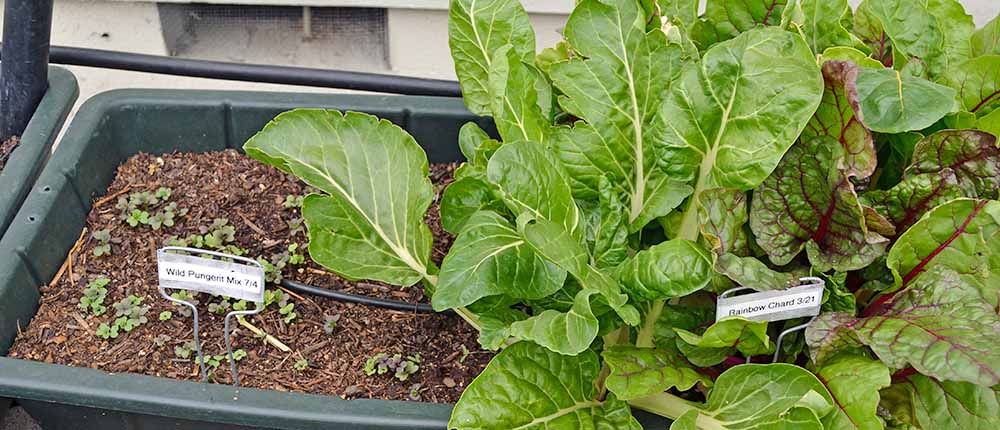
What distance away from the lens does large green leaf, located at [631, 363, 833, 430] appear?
91 centimetres

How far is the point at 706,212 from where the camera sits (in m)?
0.96

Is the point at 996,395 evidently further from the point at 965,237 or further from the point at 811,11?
the point at 811,11

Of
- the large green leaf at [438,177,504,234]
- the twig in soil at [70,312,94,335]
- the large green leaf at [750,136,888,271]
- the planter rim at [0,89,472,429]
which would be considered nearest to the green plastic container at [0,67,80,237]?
the twig in soil at [70,312,94,335]

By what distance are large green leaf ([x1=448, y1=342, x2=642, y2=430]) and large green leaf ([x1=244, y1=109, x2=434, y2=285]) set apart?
0.61 ft

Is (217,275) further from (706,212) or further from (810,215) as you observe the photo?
(810,215)

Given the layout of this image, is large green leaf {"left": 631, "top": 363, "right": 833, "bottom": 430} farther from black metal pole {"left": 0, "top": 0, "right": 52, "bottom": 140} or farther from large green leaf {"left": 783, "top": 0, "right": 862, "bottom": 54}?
black metal pole {"left": 0, "top": 0, "right": 52, "bottom": 140}

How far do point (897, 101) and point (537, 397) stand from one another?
0.44m

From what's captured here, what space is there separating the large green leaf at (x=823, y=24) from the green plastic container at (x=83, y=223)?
444 millimetres

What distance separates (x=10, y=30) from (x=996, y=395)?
48.6 inches

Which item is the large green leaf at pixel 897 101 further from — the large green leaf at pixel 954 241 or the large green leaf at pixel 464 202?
the large green leaf at pixel 464 202

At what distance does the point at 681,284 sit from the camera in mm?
936

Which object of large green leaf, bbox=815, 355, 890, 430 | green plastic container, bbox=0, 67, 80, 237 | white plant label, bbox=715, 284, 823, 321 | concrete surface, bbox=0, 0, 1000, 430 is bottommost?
concrete surface, bbox=0, 0, 1000, 430

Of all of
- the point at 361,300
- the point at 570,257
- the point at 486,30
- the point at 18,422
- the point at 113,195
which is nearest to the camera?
the point at 570,257

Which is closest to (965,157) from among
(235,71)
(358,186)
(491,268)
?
(491,268)
